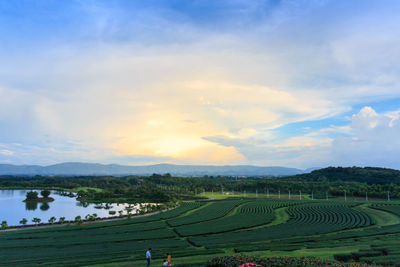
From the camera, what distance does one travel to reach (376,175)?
13200 cm

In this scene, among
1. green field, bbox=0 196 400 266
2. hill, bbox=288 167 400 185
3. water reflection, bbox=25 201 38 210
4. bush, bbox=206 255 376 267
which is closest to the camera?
bush, bbox=206 255 376 267

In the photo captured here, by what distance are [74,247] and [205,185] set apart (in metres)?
110

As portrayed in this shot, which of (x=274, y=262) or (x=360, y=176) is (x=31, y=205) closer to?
(x=274, y=262)

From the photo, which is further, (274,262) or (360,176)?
(360,176)

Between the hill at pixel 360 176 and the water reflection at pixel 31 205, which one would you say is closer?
the water reflection at pixel 31 205

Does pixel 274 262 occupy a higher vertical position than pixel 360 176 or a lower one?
lower

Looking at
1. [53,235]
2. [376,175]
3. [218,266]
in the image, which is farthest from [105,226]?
[376,175]

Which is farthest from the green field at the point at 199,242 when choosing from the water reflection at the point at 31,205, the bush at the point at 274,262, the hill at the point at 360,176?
the hill at the point at 360,176

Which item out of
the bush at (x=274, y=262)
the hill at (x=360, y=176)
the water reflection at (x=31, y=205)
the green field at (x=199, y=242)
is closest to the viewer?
the bush at (x=274, y=262)

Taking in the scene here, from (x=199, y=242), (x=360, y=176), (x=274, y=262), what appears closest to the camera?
(x=274, y=262)

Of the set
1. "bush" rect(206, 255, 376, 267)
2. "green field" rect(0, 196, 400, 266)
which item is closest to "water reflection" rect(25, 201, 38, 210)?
"green field" rect(0, 196, 400, 266)

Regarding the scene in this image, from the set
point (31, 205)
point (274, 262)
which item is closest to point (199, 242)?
point (274, 262)

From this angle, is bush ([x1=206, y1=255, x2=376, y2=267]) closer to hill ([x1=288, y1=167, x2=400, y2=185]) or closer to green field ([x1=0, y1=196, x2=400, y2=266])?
green field ([x1=0, y1=196, x2=400, y2=266])

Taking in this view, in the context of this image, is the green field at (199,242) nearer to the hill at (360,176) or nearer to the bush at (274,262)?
the bush at (274,262)
